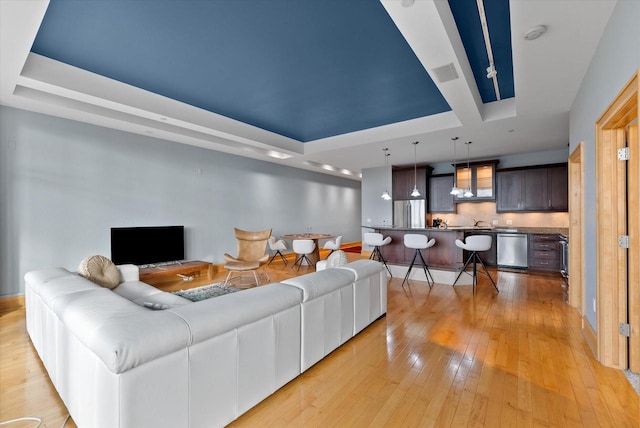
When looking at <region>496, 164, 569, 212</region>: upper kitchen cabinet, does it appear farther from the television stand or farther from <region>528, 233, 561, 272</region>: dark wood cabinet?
the television stand

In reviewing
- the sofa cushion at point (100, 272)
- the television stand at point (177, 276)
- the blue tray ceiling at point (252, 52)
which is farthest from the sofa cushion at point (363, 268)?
the television stand at point (177, 276)

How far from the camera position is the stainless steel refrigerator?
802cm

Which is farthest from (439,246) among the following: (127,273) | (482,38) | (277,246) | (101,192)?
(101,192)

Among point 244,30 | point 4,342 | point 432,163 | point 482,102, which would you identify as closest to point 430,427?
point 244,30

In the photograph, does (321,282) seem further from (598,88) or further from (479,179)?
(479,179)

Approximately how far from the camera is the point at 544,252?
6.19 metres

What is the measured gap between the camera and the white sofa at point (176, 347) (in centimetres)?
130

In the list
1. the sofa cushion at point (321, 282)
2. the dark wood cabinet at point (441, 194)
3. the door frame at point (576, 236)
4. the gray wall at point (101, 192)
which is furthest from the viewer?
the dark wood cabinet at point (441, 194)

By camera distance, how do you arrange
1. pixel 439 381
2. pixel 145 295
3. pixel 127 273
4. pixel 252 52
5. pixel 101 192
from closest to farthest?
pixel 439 381, pixel 145 295, pixel 252 52, pixel 127 273, pixel 101 192

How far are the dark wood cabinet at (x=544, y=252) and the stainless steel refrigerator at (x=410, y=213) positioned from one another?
97.8 inches

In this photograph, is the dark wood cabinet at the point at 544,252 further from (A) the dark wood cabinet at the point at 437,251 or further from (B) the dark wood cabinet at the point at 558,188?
(A) the dark wood cabinet at the point at 437,251

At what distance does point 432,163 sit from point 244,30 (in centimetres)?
668

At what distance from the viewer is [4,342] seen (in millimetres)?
2906

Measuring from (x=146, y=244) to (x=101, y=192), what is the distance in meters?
1.14
